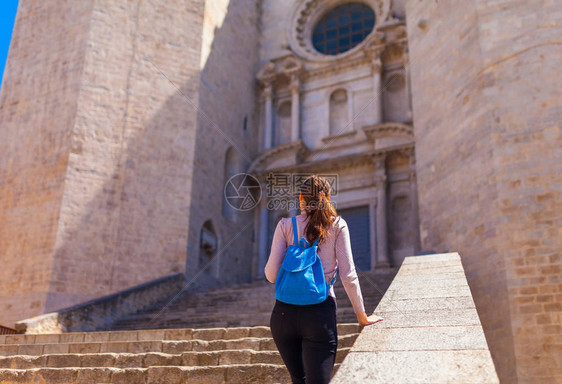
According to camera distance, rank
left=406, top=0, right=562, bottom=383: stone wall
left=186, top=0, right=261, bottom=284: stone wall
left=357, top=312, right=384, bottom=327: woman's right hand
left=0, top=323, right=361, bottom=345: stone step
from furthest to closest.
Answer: left=186, top=0, right=261, bottom=284: stone wall, left=406, top=0, right=562, bottom=383: stone wall, left=0, top=323, right=361, bottom=345: stone step, left=357, top=312, right=384, bottom=327: woman's right hand

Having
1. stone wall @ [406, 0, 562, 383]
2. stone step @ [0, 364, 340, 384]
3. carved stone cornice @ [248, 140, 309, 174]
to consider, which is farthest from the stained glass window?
stone step @ [0, 364, 340, 384]

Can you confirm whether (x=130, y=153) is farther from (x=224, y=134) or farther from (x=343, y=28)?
(x=343, y=28)

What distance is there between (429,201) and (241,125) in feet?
24.9

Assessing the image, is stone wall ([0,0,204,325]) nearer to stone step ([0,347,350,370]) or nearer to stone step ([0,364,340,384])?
stone step ([0,347,350,370])

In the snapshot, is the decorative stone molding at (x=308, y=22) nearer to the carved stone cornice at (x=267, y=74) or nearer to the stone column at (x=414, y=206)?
the carved stone cornice at (x=267, y=74)

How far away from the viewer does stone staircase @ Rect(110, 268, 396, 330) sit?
344 inches

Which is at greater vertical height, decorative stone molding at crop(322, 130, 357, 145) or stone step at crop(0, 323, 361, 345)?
decorative stone molding at crop(322, 130, 357, 145)

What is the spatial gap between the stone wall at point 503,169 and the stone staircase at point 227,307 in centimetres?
142

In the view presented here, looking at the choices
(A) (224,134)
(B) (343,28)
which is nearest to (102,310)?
(A) (224,134)

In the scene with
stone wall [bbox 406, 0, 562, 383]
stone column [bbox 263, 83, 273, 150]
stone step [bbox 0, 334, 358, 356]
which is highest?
stone column [bbox 263, 83, 273, 150]

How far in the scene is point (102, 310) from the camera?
9.99 meters

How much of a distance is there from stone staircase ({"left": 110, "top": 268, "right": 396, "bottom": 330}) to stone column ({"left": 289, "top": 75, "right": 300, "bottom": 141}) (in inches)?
226

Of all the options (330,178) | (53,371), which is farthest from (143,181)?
(53,371)

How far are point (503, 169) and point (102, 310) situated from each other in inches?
272
